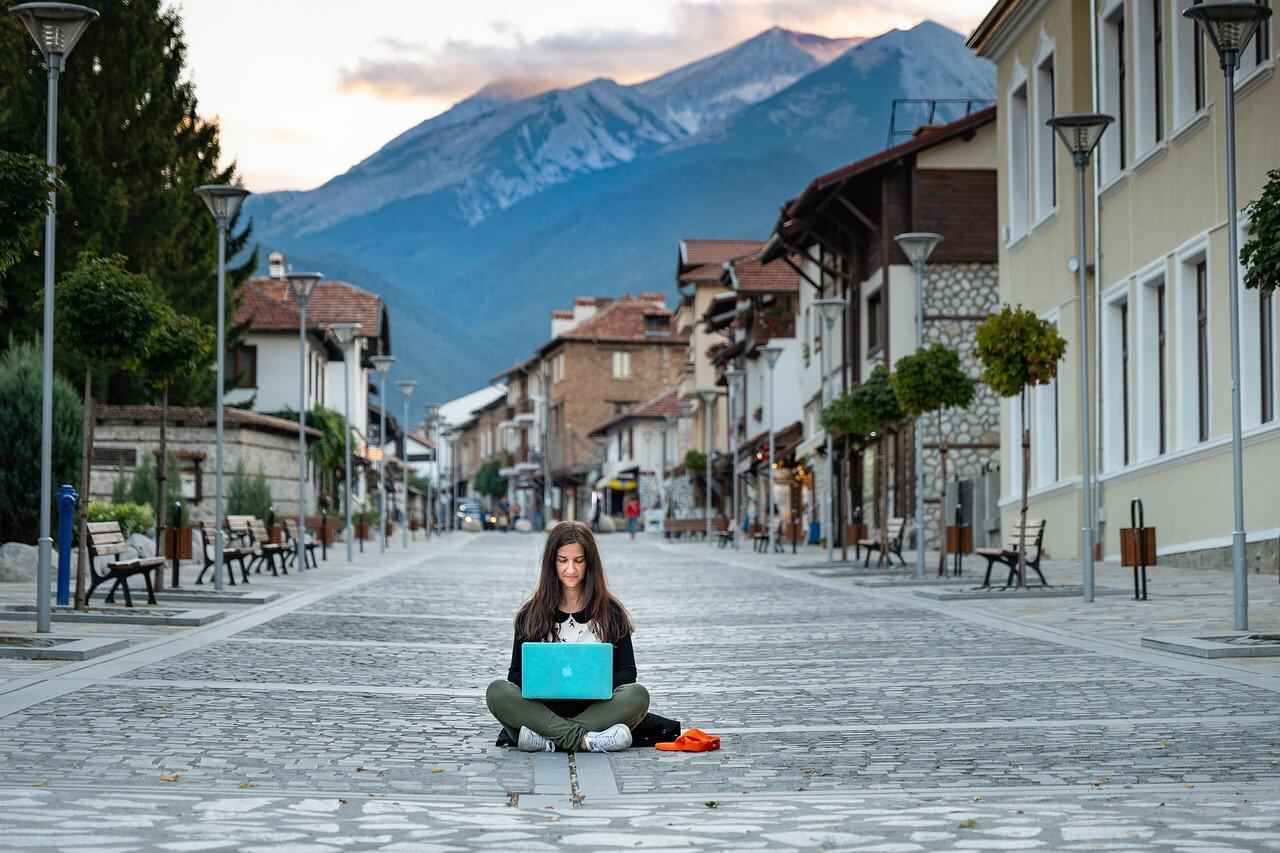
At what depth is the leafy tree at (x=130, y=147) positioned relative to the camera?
4103 cm

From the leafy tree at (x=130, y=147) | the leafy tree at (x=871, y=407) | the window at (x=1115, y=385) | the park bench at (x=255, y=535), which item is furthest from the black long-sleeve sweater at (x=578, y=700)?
the leafy tree at (x=130, y=147)

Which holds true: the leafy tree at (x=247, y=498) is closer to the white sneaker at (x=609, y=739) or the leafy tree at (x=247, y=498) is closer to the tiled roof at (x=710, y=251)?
the white sneaker at (x=609, y=739)

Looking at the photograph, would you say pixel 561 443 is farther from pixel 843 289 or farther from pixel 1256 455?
pixel 1256 455

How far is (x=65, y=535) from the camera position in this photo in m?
17.4

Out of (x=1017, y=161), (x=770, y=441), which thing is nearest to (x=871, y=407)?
(x=1017, y=161)

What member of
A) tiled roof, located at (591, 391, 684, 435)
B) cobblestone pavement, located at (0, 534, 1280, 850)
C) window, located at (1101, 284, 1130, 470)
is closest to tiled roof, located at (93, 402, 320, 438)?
window, located at (1101, 284, 1130, 470)

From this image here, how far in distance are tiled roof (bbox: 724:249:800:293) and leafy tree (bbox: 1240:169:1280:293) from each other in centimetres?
4905

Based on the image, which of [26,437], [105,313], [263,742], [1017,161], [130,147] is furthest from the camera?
[130,147]

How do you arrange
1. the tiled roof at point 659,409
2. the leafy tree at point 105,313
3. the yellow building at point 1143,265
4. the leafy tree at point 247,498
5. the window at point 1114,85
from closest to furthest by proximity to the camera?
1. the leafy tree at point 105,313
2. the yellow building at point 1143,265
3. the window at point 1114,85
4. the leafy tree at point 247,498
5. the tiled roof at point 659,409

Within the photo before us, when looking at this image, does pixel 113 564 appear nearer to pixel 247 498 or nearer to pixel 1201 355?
pixel 1201 355

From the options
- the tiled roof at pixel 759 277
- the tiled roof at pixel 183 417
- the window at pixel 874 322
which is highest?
the tiled roof at pixel 759 277

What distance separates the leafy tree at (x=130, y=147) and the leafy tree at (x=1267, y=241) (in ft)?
99.3

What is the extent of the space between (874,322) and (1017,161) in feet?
33.5

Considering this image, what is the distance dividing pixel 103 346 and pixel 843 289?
32.1m
